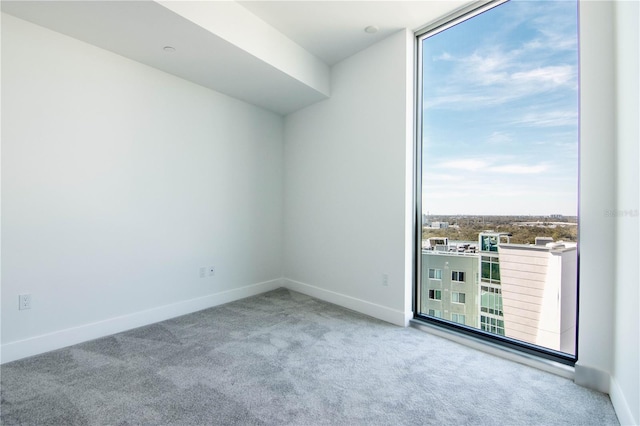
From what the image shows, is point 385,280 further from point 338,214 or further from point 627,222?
point 627,222

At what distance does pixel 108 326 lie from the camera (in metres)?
2.39

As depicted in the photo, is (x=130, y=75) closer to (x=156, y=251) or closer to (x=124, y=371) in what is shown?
(x=156, y=251)

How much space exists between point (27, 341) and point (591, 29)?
4467mm

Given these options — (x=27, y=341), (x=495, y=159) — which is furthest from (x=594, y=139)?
(x=27, y=341)

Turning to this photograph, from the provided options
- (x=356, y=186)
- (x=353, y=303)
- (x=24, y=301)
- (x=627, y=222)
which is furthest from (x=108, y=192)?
(x=627, y=222)

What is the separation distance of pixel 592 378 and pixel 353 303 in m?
1.89

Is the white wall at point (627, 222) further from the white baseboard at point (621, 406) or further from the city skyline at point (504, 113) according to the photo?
the city skyline at point (504, 113)

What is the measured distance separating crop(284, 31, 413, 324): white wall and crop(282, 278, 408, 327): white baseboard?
0.01 metres

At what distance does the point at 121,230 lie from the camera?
98.3 inches

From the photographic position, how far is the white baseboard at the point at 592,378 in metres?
1.66

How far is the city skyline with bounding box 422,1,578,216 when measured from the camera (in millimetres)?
1958

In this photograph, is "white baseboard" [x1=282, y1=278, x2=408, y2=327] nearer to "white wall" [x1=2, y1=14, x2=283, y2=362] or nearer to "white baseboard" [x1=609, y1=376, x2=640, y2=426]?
"white wall" [x1=2, y1=14, x2=283, y2=362]

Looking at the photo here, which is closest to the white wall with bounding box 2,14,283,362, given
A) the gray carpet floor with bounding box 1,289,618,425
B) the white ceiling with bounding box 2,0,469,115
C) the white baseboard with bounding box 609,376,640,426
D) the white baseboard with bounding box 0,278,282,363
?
the white baseboard with bounding box 0,278,282,363

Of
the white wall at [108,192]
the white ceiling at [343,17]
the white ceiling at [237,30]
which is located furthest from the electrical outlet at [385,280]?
the white ceiling at [343,17]
